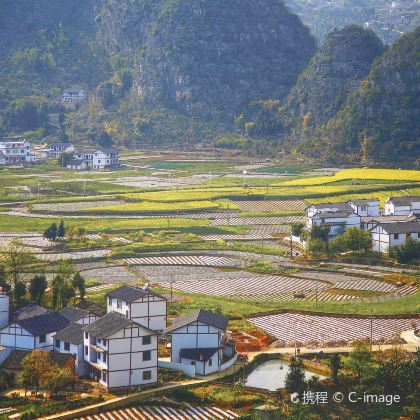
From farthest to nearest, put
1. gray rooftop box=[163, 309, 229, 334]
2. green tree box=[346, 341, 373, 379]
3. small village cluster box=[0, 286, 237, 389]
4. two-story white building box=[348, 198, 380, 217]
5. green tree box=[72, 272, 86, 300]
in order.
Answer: two-story white building box=[348, 198, 380, 217]
green tree box=[72, 272, 86, 300]
gray rooftop box=[163, 309, 229, 334]
green tree box=[346, 341, 373, 379]
small village cluster box=[0, 286, 237, 389]

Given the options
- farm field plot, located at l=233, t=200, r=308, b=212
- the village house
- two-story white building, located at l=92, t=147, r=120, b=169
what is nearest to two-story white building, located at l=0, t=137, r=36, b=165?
the village house

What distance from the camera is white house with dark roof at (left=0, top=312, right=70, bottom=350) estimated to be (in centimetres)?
2566

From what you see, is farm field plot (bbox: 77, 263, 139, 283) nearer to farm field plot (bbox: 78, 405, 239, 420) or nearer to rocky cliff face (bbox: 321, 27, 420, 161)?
farm field plot (bbox: 78, 405, 239, 420)

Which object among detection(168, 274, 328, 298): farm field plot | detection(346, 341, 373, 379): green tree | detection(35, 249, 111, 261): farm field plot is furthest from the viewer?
detection(35, 249, 111, 261): farm field plot

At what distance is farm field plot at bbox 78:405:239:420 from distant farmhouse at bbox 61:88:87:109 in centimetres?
7910

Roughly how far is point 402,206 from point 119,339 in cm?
2778

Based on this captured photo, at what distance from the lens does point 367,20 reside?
156375 millimetres

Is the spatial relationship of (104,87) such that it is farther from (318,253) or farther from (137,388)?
(137,388)

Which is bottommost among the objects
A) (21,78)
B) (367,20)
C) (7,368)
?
(7,368)

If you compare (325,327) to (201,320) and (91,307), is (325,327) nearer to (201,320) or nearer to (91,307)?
(201,320)

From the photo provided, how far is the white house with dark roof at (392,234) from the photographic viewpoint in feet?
135

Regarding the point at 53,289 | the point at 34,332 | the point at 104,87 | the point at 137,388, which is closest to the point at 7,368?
the point at 34,332

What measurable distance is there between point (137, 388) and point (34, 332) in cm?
391

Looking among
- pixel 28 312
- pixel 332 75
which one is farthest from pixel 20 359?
pixel 332 75
